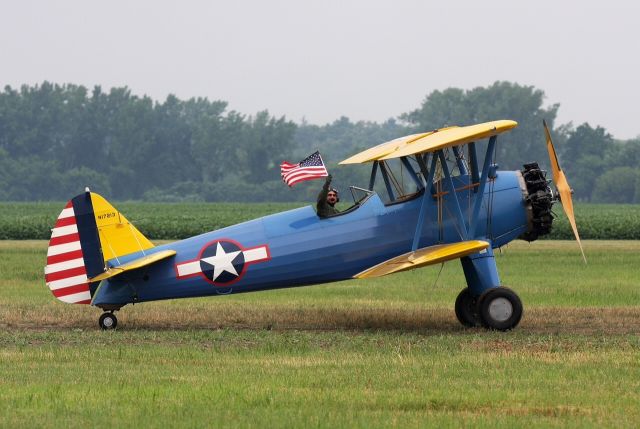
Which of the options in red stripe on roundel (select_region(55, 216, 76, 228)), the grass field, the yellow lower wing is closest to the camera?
the grass field

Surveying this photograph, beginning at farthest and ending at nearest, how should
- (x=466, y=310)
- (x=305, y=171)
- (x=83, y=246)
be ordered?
(x=466, y=310) < (x=305, y=171) < (x=83, y=246)

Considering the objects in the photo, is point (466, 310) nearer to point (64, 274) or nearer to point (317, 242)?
point (317, 242)

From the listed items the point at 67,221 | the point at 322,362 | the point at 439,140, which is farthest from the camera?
the point at 67,221

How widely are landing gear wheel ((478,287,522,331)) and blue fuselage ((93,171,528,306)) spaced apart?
2.89 ft

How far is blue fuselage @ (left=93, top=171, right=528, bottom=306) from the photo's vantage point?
51.6ft

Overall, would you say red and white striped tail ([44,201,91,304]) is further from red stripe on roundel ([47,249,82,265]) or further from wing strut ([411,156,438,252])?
wing strut ([411,156,438,252])

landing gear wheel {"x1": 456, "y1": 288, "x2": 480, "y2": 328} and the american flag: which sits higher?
the american flag

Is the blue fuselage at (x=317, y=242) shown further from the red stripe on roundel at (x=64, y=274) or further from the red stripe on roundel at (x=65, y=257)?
the red stripe on roundel at (x=65, y=257)

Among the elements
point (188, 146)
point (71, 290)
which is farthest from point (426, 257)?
point (188, 146)

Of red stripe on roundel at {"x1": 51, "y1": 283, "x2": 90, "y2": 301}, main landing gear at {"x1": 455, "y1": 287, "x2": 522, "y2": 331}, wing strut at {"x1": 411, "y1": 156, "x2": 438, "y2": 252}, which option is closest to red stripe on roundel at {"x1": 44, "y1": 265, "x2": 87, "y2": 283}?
red stripe on roundel at {"x1": 51, "y1": 283, "x2": 90, "y2": 301}

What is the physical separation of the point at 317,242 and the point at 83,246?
9.90 feet

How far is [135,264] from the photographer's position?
611 inches

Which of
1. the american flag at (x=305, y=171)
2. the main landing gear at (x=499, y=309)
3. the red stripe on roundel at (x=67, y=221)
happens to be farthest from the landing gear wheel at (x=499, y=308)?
the red stripe on roundel at (x=67, y=221)

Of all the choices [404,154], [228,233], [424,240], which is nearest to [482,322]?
[424,240]
